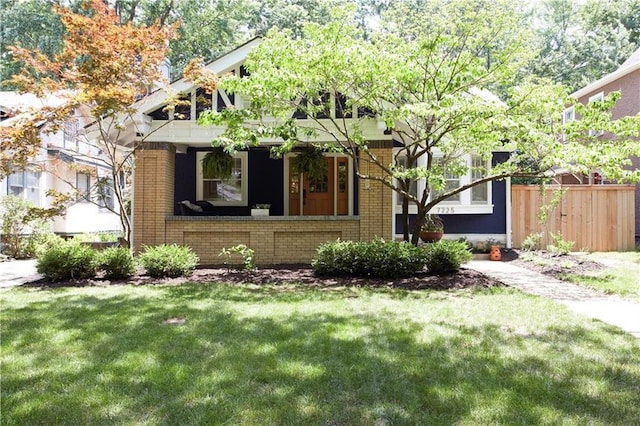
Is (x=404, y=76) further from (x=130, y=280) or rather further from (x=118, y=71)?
(x=130, y=280)

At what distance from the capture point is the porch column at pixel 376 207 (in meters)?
11.0

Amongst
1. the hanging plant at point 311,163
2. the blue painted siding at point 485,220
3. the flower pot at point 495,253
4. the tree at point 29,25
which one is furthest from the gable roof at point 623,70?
the tree at point 29,25

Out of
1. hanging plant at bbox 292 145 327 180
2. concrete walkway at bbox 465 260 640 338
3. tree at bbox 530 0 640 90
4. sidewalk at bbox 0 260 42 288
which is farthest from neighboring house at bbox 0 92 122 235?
tree at bbox 530 0 640 90

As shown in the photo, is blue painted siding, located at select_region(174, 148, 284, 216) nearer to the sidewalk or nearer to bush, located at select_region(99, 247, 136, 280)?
the sidewalk

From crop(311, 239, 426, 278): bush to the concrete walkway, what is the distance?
64.0 inches

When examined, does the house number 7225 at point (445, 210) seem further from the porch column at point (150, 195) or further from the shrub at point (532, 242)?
the porch column at point (150, 195)

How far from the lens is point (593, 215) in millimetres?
13953

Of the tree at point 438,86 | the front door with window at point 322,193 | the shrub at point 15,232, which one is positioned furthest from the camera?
the shrub at point 15,232

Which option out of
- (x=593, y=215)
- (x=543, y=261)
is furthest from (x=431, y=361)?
(x=593, y=215)

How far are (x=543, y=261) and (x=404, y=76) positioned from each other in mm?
5877

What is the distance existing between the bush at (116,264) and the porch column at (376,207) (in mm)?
4945

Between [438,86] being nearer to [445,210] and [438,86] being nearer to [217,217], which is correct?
[445,210]

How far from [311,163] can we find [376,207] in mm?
1793

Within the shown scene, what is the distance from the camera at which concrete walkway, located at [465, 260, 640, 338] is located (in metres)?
5.88
